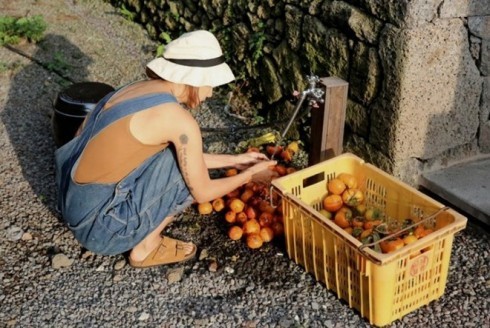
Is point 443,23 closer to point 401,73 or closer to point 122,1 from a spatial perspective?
point 401,73

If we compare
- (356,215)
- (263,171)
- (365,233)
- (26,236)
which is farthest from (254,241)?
(26,236)

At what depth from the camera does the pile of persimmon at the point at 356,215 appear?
11.4 feet

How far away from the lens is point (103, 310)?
141 inches

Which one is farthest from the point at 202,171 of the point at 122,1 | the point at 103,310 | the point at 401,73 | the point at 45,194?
the point at 122,1

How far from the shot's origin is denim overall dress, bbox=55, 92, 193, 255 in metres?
3.51

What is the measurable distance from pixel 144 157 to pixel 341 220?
1.20m

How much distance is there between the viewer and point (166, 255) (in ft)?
12.9

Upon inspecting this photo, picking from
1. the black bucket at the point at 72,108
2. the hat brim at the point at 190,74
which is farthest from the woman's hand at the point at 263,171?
the black bucket at the point at 72,108

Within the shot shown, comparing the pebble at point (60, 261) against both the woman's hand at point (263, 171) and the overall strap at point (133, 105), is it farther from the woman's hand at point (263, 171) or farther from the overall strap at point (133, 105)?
the woman's hand at point (263, 171)

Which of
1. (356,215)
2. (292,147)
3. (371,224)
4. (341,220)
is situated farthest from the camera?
(292,147)

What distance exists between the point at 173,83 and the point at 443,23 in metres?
1.75

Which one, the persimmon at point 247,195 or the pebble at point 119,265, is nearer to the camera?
the pebble at point 119,265

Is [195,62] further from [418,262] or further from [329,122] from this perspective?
[418,262]

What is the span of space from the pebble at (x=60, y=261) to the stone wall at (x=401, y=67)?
210 cm
